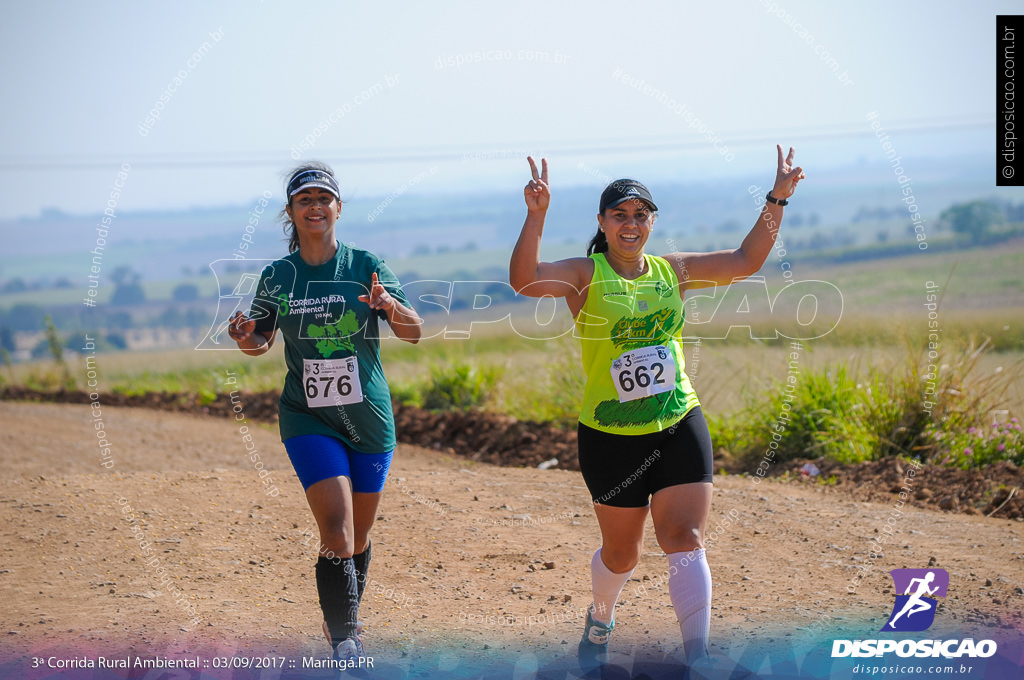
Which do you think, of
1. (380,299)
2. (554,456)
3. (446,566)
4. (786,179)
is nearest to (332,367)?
(380,299)

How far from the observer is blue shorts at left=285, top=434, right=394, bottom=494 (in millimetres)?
3717

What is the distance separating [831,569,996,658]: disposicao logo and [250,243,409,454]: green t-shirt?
2360 mm

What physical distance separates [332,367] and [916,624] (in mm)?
Answer: 3038

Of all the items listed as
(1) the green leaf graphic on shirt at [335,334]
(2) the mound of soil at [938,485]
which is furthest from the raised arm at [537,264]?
(2) the mound of soil at [938,485]

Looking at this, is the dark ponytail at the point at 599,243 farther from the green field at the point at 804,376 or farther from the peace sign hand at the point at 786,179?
the green field at the point at 804,376

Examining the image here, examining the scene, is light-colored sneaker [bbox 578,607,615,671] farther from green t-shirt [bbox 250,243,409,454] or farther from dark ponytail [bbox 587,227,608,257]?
dark ponytail [bbox 587,227,608,257]

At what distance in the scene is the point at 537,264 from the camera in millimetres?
3586

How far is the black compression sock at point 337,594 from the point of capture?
12.2 ft

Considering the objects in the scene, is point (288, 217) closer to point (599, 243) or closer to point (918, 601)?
point (599, 243)

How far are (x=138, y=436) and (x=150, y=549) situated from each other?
5380 millimetres

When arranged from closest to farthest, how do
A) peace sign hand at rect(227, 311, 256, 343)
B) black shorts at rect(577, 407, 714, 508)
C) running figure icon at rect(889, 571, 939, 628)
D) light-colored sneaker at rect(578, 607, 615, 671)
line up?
1. black shorts at rect(577, 407, 714, 508)
2. peace sign hand at rect(227, 311, 256, 343)
3. light-colored sneaker at rect(578, 607, 615, 671)
4. running figure icon at rect(889, 571, 939, 628)

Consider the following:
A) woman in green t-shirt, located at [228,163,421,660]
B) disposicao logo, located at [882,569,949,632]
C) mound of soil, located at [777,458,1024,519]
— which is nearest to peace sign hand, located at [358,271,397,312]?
woman in green t-shirt, located at [228,163,421,660]

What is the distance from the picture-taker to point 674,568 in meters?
3.47

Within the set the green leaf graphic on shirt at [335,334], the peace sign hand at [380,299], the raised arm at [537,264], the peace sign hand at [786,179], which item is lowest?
the green leaf graphic on shirt at [335,334]
